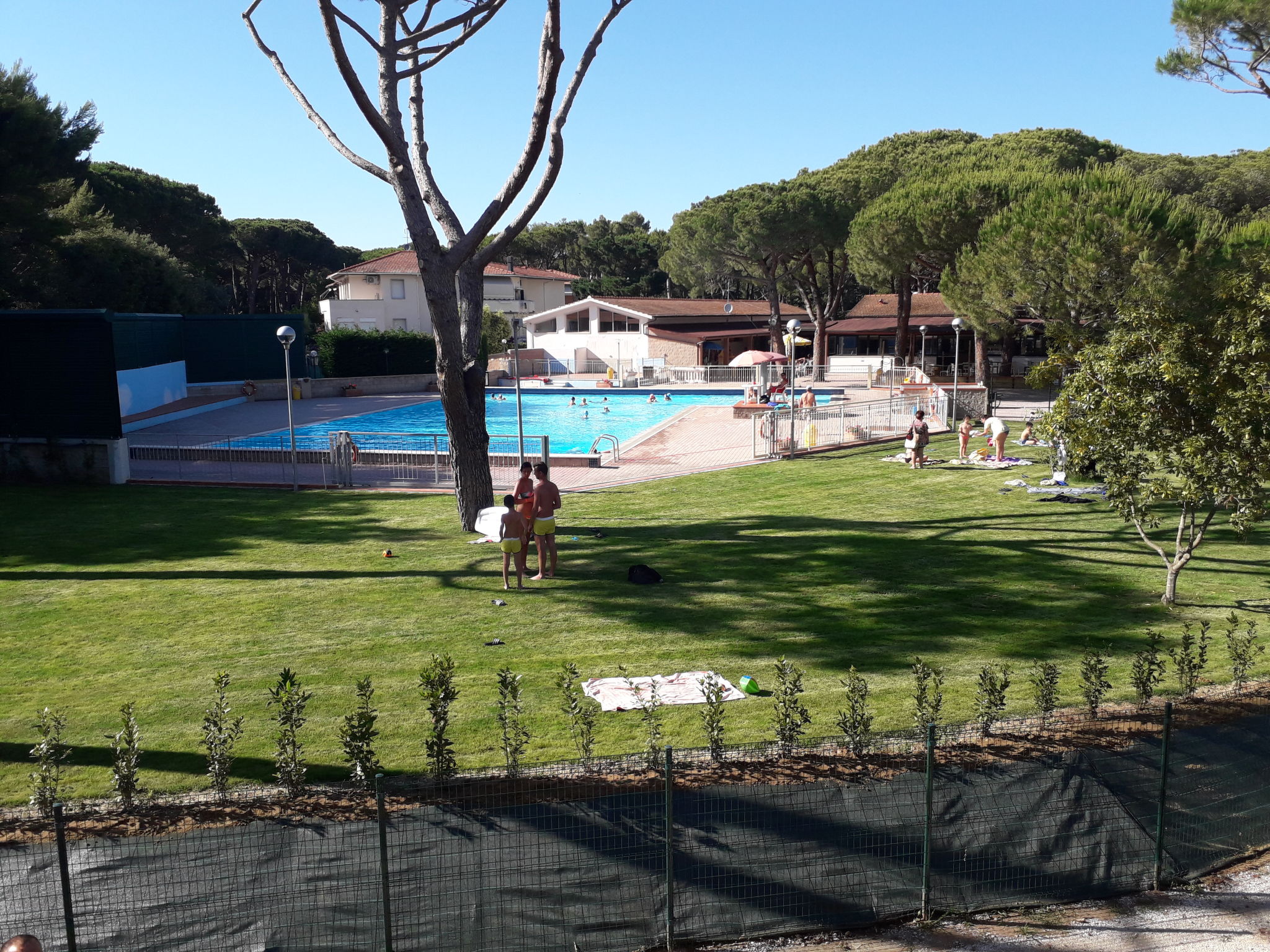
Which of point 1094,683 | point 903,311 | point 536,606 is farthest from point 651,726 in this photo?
point 903,311

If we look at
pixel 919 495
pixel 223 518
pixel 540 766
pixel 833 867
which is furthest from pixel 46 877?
pixel 919 495

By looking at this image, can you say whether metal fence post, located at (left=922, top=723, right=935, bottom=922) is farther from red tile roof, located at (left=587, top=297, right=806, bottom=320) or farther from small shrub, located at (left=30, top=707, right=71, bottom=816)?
red tile roof, located at (left=587, top=297, right=806, bottom=320)

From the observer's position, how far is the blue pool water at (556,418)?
3522 centimetres

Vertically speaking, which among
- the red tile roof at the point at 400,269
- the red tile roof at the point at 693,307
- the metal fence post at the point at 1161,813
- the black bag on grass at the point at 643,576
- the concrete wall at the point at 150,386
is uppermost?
the red tile roof at the point at 400,269

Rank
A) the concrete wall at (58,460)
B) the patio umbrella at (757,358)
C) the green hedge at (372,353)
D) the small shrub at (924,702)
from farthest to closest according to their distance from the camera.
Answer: the green hedge at (372,353) < the patio umbrella at (757,358) < the concrete wall at (58,460) < the small shrub at (924,702)

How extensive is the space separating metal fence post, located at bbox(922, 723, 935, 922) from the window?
52143 millimetres

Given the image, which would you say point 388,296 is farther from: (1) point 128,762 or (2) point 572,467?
(1) point 128,762

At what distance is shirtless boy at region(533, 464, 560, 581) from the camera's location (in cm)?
1322

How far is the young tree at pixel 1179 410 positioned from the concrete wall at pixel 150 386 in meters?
29.9

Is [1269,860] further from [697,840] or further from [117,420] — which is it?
[117,420]

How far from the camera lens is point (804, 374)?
50906 mm

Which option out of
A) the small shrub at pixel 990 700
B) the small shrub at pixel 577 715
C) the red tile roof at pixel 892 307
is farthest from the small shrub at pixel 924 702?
the red tile roof at pixel 892 307

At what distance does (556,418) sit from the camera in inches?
1668

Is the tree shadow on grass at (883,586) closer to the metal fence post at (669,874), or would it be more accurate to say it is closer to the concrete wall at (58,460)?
the metal fence post at (669,874)
